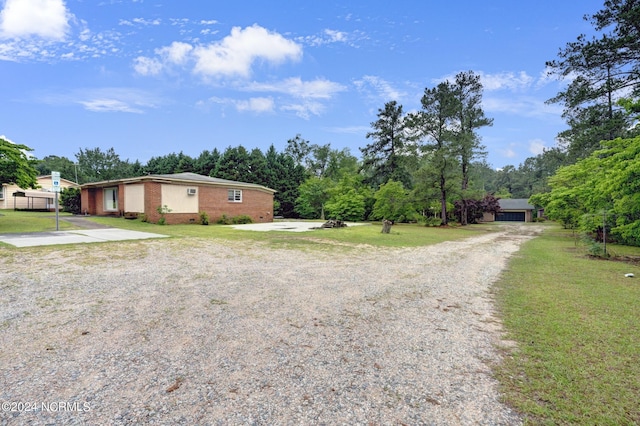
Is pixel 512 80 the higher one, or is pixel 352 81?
pixel 352 81

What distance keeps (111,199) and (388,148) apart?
91.1 feet

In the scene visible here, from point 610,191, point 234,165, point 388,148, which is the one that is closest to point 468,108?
point 388,148

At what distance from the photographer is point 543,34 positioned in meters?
15.6

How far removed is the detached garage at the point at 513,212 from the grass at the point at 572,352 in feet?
139

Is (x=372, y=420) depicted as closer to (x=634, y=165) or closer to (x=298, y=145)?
(x=634, y=165)

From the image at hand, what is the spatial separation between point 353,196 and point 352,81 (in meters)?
10.7

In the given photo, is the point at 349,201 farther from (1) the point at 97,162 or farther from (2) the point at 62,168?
(1) the point at 97,162

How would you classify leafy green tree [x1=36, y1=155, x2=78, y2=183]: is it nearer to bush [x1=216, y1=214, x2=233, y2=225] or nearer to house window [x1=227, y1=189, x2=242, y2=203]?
house window [x1=227, y1=189, x2=242, y2=203]

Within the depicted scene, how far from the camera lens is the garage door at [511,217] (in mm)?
45188

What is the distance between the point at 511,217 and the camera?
151 ft

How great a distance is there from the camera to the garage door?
4519 centimetres

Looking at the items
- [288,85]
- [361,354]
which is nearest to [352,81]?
[288,85]

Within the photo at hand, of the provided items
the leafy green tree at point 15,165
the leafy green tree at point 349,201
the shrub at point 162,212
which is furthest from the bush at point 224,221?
the leafy green tree at point 349,201

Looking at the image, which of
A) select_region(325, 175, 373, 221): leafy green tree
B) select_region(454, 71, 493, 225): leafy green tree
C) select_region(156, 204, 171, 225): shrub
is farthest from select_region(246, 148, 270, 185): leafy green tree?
select_region(454, 71, 493, 225): leafy green tree
